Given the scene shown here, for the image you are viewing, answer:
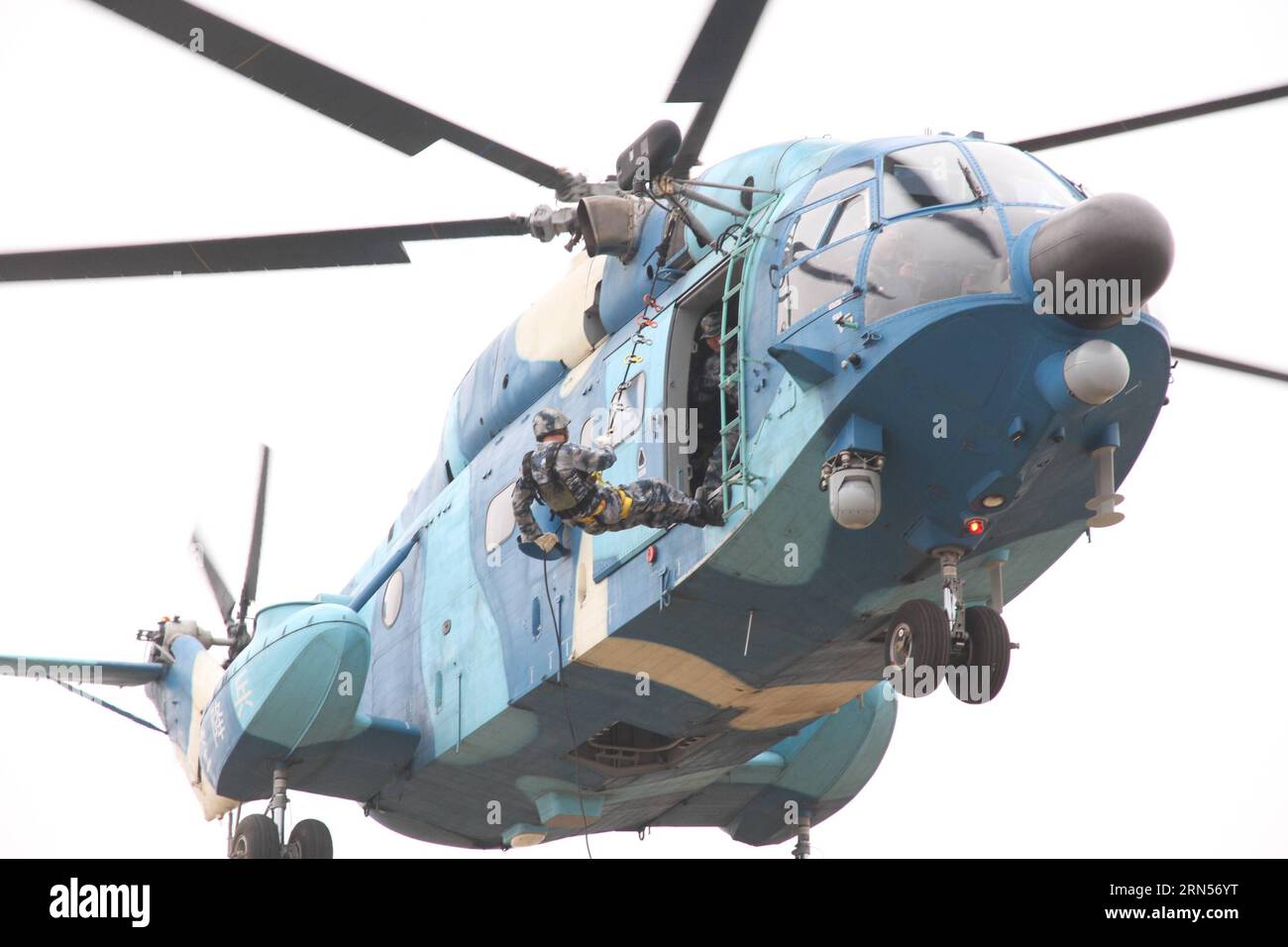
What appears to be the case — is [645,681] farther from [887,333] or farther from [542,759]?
[887,333]

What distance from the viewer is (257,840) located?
46.3 ft

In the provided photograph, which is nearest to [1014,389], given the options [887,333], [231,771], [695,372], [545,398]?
[887,333]

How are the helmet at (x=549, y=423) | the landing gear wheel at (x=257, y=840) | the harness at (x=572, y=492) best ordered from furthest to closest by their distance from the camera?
the landing gear wheel at (x=257, y=840) < the helmet at (x=549, y=423) < the harness at (x=572, y=492)

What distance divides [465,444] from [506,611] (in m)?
2.13

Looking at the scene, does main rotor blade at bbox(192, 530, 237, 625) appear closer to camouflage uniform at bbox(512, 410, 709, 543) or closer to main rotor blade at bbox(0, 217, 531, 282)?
main rotor blade at bbox(0, 217, 531, 282)

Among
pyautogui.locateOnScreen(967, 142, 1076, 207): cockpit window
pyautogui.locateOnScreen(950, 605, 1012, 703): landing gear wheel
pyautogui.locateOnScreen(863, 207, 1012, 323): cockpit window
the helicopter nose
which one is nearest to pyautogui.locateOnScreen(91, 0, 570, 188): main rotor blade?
pyautogui.locateOnScreen(863, 207, 1012, 323): cockpit window

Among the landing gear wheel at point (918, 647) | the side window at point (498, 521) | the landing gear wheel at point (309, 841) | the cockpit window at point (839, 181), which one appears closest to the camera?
the landing gear wheel at point (918, 647)

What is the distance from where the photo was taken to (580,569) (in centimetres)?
1252

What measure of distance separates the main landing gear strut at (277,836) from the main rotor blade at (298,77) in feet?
18.4

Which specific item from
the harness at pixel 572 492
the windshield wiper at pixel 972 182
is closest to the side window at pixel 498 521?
the harness at pixel 572 492

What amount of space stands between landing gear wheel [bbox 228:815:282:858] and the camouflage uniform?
4.66 m

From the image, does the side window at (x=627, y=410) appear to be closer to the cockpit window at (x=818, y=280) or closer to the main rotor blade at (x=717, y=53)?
the cockpit window at (x=818, y=280)

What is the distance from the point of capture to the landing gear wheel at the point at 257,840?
14.1 metres

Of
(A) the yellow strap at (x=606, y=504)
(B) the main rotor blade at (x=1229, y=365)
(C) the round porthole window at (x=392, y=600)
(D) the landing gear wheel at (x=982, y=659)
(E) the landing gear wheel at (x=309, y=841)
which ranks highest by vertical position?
(B) the main rotor blade at (x=1229, y=365)
